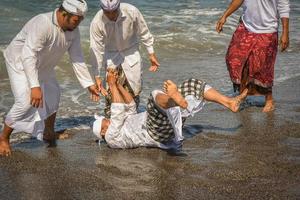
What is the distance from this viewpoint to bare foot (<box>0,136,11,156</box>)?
5117 mm

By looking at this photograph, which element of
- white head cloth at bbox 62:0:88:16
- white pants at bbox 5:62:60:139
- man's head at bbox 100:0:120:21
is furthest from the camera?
man's head at bbox 100:0:120:21

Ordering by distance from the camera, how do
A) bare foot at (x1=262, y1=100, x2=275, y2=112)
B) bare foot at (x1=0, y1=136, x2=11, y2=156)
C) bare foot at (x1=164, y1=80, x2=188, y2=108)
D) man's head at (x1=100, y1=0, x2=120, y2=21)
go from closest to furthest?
bare foot at (x1=164, y1=80, x2=188, y2=108)
bare foot at (x1=0, y1=136, x2=11, y2=156)
man's head at (x1=100, y1=0, x2=120, y2=21)
bare foot at (x1=262, y1=100, x2=275, y2=112)

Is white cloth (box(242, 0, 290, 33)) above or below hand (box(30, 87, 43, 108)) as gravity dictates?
above

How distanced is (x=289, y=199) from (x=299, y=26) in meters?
9.52

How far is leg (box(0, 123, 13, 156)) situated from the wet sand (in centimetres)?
8

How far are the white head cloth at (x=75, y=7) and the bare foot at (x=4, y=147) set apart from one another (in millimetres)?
1282

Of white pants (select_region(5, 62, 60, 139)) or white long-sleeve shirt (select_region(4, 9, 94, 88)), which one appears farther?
white pants (select_region(5, 62, 60, 139))

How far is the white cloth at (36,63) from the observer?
484 cm

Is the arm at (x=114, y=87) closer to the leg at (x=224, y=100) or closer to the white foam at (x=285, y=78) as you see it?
the leg at (x=224, y=100)

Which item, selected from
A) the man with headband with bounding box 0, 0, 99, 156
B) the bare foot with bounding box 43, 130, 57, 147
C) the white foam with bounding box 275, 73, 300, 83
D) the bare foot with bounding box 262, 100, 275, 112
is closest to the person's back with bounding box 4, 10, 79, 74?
the man with headband with bounding box 0, 0, 99, 156

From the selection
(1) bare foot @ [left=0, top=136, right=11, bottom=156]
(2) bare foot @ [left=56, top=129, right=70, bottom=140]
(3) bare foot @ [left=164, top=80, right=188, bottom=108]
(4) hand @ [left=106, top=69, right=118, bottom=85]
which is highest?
(3) bare foot @ [left=164, top=80, right=188, bottom=108]

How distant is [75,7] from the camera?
4.76 metres

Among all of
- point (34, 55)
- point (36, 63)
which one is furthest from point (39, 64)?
point (34, 55)

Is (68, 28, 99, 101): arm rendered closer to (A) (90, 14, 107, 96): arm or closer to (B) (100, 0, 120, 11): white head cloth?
(A) (90, 14, 107, 96): arm
